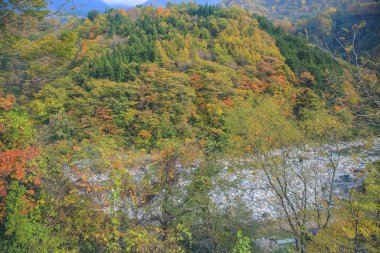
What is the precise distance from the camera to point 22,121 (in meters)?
6.68

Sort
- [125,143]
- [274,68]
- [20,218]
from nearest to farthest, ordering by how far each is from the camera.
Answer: [20,218]
[125,143]
[274,68]

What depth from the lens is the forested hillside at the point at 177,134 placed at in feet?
19.7

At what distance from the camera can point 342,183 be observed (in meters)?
16.2

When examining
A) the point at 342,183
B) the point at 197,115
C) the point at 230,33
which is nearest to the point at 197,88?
the point at 197,115

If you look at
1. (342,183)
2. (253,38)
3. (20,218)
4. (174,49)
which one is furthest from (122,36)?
(20,218)

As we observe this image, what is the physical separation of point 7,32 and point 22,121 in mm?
2048

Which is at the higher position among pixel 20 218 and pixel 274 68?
pixel 20 218

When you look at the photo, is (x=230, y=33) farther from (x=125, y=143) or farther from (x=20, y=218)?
(x=20, y=218)

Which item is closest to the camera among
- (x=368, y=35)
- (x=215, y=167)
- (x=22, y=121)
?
(x=22, y=121)

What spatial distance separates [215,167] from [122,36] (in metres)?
27.6

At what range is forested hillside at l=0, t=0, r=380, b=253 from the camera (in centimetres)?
599

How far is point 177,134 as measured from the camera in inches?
871

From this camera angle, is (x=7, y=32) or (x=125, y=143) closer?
(x=7, y=32)

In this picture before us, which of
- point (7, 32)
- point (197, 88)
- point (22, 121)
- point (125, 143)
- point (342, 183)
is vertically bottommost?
point (125, 143)
